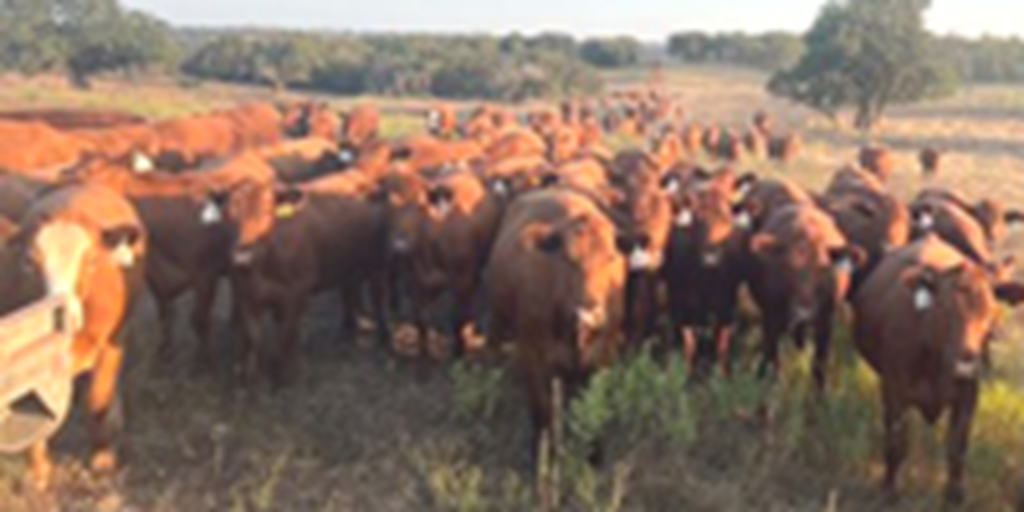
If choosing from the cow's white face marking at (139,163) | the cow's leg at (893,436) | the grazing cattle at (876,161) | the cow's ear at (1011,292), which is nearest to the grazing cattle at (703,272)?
the cow's leg at (893,436)

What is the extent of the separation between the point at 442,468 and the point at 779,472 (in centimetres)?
235

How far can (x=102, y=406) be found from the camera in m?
7.04

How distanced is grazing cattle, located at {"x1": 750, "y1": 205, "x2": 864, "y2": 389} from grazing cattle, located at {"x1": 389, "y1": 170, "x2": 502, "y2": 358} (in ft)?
8.00

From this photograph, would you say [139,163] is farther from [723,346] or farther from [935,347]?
[935,347]

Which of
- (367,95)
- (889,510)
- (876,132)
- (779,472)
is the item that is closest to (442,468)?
(779,472)

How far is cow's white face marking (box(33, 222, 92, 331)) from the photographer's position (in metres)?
6.33

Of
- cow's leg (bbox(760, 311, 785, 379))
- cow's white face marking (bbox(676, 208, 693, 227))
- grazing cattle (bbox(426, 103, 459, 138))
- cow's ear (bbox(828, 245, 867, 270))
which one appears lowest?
grazing cattle (bbox(426, 103, 459, 138))

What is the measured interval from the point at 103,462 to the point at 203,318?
188cm

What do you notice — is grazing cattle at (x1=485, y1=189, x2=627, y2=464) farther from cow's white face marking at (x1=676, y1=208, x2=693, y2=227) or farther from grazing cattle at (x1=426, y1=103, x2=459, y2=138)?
grazing cattle at (x1=426, y1=103, x2=459, y2=138)

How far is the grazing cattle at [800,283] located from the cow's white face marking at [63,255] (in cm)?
493

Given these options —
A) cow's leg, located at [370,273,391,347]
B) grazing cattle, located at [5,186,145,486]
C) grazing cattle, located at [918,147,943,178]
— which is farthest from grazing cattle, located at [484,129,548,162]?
grazing cattle, located at [918,147,943,178]

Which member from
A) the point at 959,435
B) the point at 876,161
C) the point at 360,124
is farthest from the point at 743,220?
the point at 876,161

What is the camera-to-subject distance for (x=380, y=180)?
10172 millimetres

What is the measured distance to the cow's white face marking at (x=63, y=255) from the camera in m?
6.33
